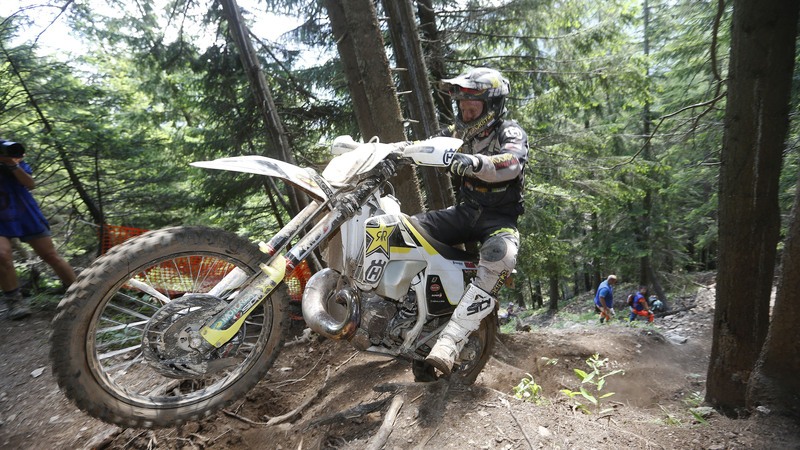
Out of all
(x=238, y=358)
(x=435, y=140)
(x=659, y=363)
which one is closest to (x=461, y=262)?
(x=435, y=140)

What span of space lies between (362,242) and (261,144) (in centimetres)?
709

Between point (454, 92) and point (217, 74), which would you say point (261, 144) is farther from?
point (454, 92)

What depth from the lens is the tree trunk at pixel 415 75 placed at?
4797 mm

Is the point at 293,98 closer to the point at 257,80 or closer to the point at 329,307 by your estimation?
the point at 257,80

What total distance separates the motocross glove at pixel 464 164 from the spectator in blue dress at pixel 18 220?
4.48m

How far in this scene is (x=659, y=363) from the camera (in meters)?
5.10

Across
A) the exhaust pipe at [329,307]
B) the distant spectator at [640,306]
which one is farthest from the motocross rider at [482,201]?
the distant spectator at [640,306]

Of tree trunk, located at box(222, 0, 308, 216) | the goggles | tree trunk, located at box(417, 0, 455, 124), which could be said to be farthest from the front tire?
tree trunk, located at box(417, 0, 455, 124)

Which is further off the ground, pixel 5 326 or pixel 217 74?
pixel 217 74

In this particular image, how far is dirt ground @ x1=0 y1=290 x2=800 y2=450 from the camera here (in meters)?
2.24

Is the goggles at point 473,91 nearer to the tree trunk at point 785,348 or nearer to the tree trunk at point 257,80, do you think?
the tree trunk at point 785,348

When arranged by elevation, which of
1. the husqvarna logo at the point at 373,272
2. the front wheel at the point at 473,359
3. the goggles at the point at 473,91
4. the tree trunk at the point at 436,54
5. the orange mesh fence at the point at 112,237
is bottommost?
the front wheel at the point at 473,359

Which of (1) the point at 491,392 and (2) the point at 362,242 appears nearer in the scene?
(1) the point at 491,392


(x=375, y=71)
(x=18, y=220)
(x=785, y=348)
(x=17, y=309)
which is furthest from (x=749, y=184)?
(x=17, y=309)
